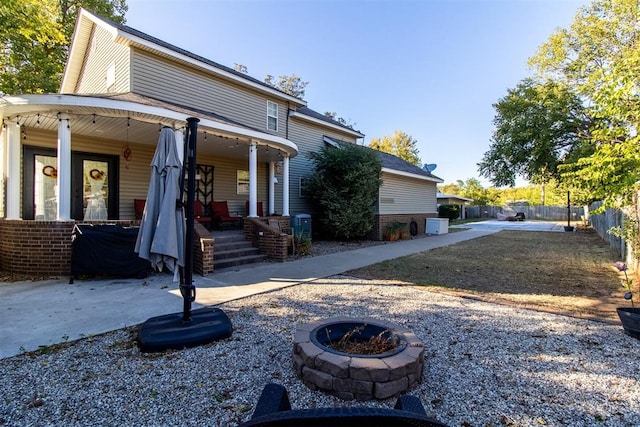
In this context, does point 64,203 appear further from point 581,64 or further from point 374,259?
point 581,64

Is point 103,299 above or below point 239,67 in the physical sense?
below

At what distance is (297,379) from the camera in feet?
9.31

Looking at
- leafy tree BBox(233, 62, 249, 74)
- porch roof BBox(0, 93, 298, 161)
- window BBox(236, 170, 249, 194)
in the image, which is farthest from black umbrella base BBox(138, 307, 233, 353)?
leafy tree BBox(233, 62, 249, 74)

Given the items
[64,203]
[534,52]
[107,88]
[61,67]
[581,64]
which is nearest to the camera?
[64,203]

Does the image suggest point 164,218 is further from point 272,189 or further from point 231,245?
point 272,189

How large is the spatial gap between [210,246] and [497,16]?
42.9ft

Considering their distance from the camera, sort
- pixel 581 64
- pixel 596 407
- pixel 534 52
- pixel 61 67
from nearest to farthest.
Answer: pixel 596 407, pixel 61 67, pixel 581 64, pixel 534 52

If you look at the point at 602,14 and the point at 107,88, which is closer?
the point at 107,88

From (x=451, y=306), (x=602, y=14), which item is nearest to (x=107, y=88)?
(x=451, y=306)

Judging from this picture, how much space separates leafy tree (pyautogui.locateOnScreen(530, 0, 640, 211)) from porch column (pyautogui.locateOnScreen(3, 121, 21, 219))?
34.6 ft

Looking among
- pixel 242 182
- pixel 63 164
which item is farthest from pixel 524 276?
pixel 63 164

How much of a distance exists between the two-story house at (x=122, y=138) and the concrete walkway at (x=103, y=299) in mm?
1494

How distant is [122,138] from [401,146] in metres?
29.7

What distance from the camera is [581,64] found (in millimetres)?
18469
